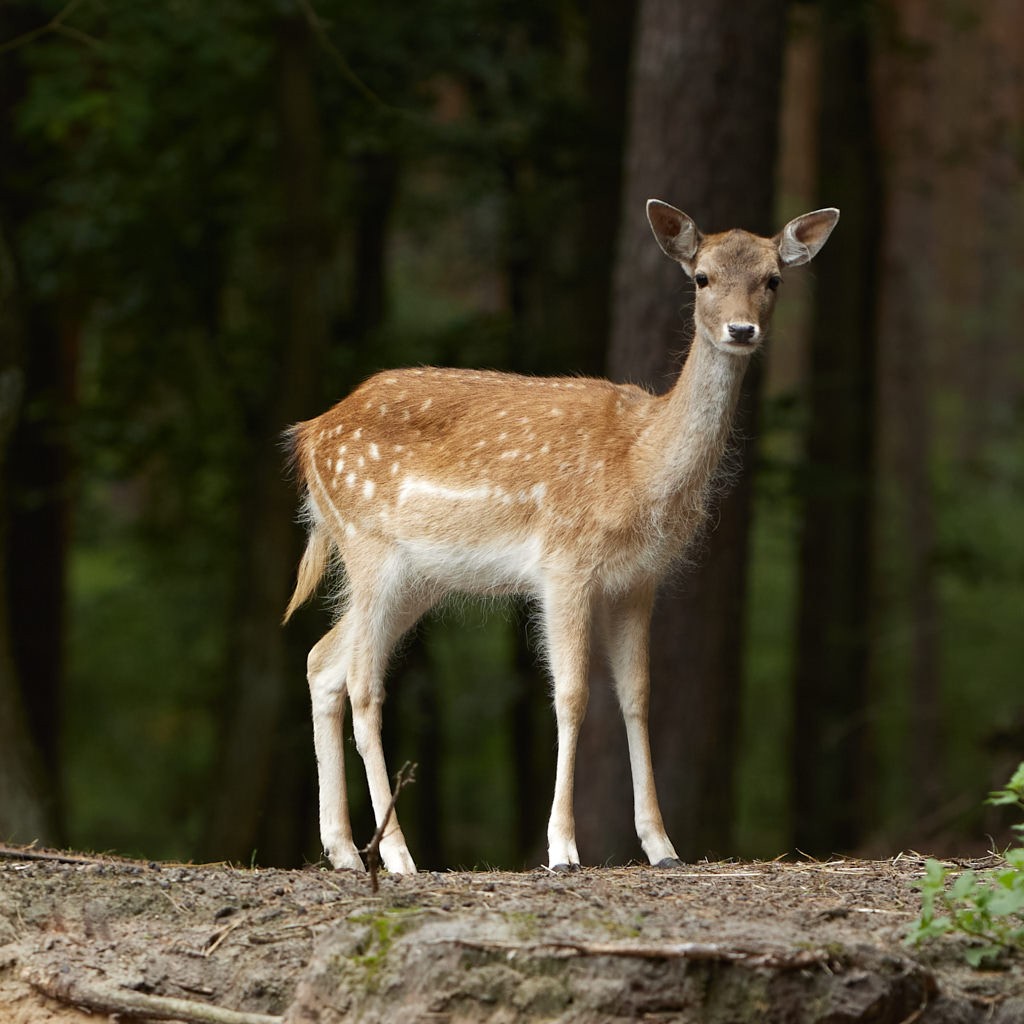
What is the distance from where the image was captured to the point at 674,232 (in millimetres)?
6227

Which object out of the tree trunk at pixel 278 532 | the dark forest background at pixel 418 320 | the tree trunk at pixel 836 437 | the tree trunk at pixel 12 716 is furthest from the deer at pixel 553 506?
the tree trunk at pixel 836 437

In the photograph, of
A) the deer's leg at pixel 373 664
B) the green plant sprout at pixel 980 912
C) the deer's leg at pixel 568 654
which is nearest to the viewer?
the green plant sprout at pixel 980 912

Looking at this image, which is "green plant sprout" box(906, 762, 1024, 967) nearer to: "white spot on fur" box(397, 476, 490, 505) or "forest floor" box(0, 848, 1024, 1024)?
"forest floor" box(0, 848, 1024, 1024)

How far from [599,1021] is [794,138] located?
58.5ft

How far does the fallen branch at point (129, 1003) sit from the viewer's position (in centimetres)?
453

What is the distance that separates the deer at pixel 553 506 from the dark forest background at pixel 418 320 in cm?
72

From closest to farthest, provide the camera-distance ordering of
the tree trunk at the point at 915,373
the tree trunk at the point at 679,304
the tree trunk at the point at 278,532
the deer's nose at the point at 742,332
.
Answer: the deer's nose at the point at 742,332, the tree trunk at the point at 679,304, the tree trunk at the point at 278,532, the tree trunk at the point at 915,373

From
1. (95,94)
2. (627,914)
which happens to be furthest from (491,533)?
(95,94)

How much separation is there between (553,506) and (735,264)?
1116 mm

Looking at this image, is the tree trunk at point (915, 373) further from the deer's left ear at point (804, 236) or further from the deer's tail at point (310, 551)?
the deer's tail at point (310, 551)

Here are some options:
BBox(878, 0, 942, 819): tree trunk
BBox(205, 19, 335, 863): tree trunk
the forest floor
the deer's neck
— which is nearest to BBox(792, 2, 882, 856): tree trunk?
BBox(878, 0, 942, 819): tree trunk

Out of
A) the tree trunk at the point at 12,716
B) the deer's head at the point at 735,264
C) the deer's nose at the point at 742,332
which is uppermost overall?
the deer's head at the point at 735,264

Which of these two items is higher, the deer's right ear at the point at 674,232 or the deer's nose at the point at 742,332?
the deer's right ear at the point at 674,232

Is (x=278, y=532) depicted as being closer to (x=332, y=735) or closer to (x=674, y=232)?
(x=332, y=735)
